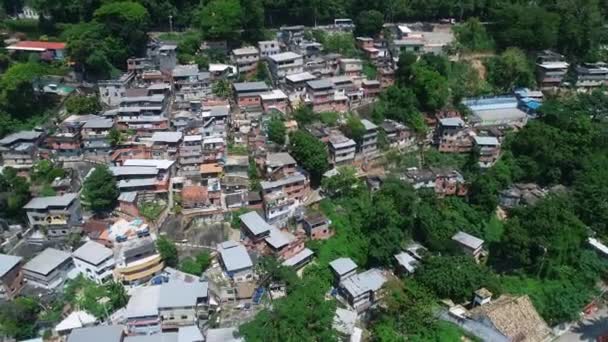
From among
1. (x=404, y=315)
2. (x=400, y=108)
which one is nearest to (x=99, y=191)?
(x=404, y=315)

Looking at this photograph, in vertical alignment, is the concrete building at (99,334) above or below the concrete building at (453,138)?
below

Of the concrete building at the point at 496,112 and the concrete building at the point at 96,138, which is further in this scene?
the concrete building at the point at 496,112

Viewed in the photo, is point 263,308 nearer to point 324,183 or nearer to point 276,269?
point 276,269

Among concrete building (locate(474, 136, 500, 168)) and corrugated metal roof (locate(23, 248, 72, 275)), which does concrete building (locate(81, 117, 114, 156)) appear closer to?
corrugated metal roof (locate(23, 248, 72, 275))

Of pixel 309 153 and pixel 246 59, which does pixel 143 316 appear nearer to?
pixel 309 153

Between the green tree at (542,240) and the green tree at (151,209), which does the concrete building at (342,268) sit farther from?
the green tree at (151,209)

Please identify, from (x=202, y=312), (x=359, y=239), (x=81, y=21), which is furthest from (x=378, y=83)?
(x=81, y=21)

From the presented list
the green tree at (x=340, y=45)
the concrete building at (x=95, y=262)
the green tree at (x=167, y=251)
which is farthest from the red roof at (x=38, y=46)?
the green tree at (x=340, y=45)
